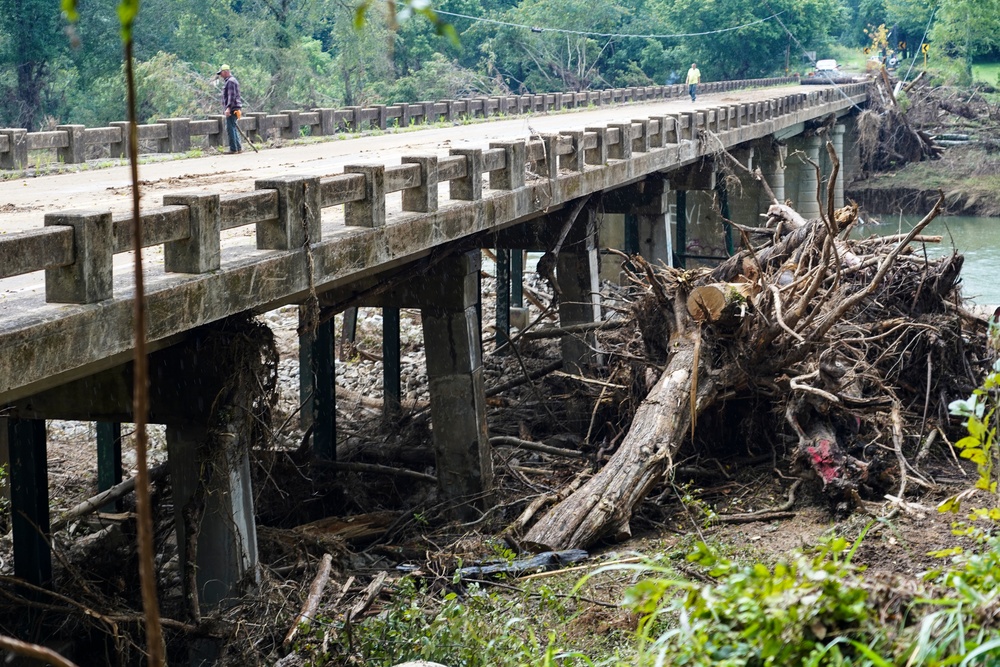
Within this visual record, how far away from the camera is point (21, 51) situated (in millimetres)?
34875

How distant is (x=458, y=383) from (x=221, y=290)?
15.2 feet

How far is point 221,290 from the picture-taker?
6285mm

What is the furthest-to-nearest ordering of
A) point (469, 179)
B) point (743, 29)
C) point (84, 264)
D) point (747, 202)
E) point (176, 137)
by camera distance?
point (743, 29)
point (747, 202)
point (176, 137)
point (469, 179)
point (84, 264)

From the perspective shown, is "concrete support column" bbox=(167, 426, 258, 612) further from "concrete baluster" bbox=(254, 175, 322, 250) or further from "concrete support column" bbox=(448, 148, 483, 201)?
"concrete support column" bbox=(448, 148, 483, 201)

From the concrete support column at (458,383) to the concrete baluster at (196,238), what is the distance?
4549 millimetres

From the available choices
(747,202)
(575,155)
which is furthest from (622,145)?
(747,202)

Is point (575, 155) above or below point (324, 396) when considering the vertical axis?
above

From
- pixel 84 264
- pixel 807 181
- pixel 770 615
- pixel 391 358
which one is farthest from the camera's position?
pixel 807 181

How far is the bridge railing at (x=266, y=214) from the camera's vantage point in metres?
5.12

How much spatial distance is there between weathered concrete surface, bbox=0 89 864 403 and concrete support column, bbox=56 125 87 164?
5.49 m

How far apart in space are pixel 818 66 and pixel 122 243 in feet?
172

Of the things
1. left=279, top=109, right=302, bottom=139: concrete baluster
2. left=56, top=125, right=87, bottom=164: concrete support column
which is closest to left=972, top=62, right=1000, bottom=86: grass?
left=279, top=109, right=302, bottom=139: concrete baluster

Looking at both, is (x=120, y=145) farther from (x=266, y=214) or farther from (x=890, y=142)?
(x=890, y=142)

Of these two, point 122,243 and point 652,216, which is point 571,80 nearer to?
point 652,216
